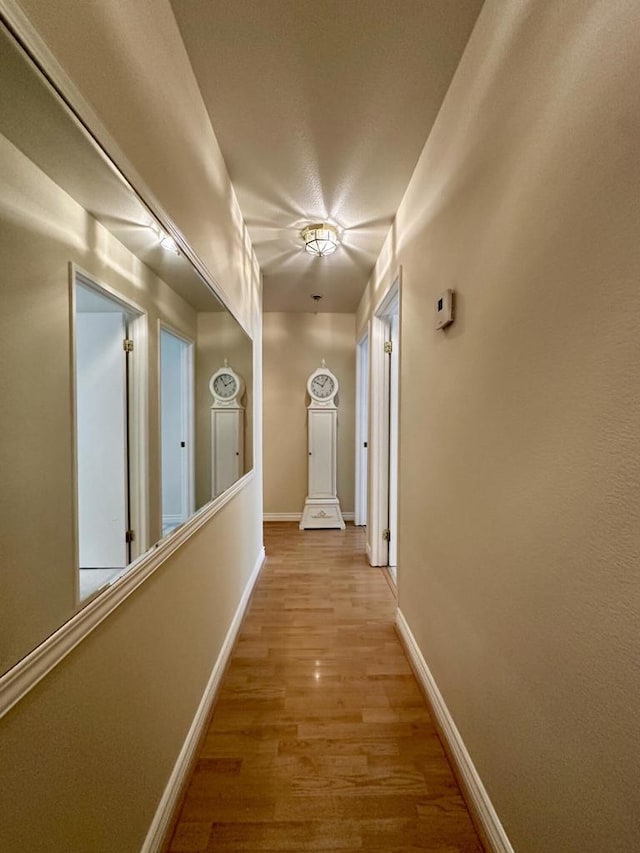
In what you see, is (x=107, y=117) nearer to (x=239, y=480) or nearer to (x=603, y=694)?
(x=603, y=694)

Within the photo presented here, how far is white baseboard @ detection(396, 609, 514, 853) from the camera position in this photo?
37.8 inches

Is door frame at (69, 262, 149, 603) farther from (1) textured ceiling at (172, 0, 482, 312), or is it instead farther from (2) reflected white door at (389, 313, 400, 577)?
(2) reflected white door at (389, 313, 400, 577)

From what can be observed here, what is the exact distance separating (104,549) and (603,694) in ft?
3.35

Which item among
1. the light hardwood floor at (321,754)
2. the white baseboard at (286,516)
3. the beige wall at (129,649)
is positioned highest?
the beige wall at (129,649)

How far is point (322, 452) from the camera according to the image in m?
3.93

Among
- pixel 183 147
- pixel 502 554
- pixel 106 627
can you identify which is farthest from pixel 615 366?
pixel 183 147

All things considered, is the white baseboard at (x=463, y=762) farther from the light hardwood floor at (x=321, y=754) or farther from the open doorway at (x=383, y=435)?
the open doorway at (x=383, y=435)

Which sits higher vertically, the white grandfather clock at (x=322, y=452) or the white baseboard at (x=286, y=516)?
the white grandfather clock at (x=322, y=452)

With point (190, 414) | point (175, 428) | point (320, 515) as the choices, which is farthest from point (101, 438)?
point (320, 515)

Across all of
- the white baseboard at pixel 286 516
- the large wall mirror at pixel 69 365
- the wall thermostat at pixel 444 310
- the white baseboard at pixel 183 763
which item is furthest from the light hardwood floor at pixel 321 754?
the white baseboard at pixel 286 516

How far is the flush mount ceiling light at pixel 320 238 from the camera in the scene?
7.33 feet

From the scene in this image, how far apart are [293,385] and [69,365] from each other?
3.61 m

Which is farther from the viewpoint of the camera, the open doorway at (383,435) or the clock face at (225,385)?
A: the open doorway at (383,435)

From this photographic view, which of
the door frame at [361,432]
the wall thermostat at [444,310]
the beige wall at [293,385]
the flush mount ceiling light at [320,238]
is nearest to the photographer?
the wall thermostat at [444,310]
